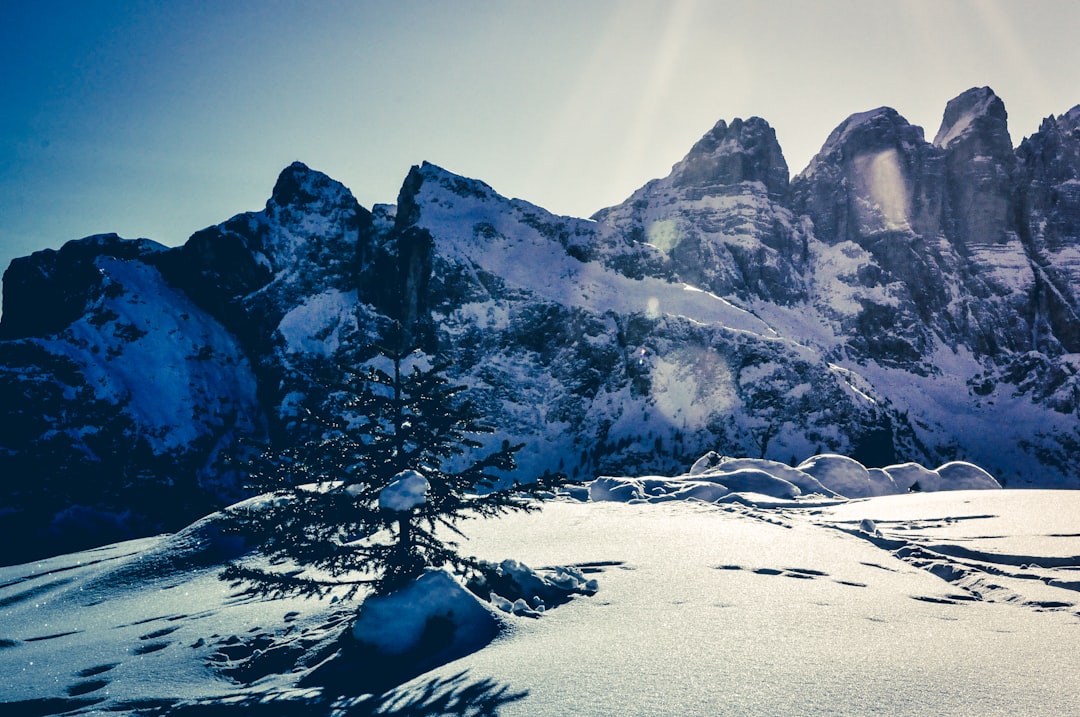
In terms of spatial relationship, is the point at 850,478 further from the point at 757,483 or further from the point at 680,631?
the point at 680,631

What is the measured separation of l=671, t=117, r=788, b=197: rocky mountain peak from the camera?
109 meters

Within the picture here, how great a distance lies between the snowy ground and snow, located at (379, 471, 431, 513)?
1167 mm

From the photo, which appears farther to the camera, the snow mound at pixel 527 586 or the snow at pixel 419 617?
the snow mound at pixel 527 586

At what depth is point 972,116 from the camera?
357 feet

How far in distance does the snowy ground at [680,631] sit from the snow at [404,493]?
117 centimetres

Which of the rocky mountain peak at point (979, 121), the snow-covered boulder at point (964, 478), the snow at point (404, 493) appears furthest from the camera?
the rocky mountain peak at point (979, 121)

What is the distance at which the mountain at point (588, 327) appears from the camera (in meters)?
53.8

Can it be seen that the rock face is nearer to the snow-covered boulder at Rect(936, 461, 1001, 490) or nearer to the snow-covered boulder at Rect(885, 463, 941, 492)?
the snow-covered boulder at Rect(936, 461, 1001, 490)

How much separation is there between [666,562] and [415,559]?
282 cm

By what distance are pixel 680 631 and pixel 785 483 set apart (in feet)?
37.9

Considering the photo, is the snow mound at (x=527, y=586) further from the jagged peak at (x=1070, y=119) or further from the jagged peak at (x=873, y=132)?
the jagged peak at (x=1070, y=119)

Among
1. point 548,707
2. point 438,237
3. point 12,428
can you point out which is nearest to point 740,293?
point 438,237

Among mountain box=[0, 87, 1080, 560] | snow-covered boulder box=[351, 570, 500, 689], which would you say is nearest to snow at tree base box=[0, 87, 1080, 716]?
snow-covered boulder box=[351, 570, 500, 689]

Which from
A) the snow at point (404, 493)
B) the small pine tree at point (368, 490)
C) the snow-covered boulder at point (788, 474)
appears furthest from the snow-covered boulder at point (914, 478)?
the snow at point (404, 493)
